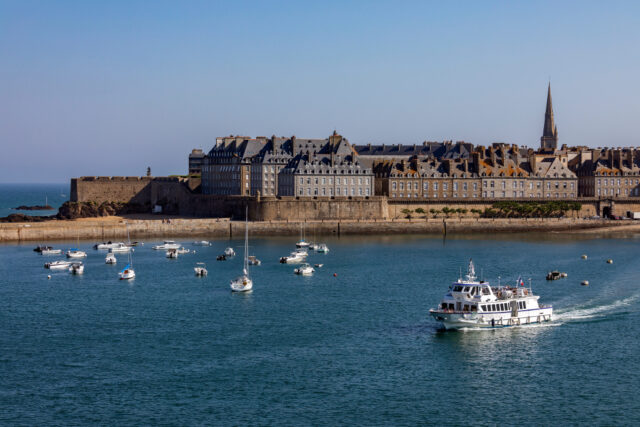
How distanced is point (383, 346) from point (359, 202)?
2624 inches

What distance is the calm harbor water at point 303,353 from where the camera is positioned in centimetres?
3409

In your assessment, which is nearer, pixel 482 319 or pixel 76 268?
pixel 482 319

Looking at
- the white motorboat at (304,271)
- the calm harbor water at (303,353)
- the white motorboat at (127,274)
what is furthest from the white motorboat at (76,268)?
the white motorboat at (304,271)

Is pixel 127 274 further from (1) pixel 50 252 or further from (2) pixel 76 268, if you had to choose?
(1) pixel 50 252

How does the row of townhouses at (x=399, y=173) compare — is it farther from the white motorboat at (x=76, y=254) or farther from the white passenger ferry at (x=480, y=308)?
the white passenger ferry at (x=480, y=308)

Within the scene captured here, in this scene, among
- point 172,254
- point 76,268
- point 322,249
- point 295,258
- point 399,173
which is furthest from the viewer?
point 399,173

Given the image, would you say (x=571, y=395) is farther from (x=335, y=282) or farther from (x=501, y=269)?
(x=501, y=269)

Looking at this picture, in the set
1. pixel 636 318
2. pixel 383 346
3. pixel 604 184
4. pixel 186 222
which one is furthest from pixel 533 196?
pixel 383 346

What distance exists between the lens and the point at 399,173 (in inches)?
4596

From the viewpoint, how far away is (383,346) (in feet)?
141

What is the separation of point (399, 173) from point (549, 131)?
210 feet

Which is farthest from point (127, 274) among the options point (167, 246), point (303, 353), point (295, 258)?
point (303, 353)

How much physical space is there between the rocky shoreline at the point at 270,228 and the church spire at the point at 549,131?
198ft

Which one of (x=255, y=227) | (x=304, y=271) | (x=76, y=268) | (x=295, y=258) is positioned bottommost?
(x=304, y=271)
